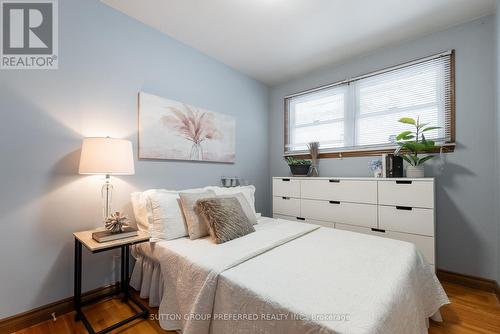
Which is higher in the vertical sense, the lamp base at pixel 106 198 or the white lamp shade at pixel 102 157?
the white lamp shade at pixel 102 157

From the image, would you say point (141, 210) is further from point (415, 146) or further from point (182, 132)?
point (415, 146)

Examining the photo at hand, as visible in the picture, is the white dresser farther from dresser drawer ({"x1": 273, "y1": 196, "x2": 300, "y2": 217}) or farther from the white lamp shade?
the white lamp shade

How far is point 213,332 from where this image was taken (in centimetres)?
117

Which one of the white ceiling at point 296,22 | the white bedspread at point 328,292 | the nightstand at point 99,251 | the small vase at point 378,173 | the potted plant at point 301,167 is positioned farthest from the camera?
the potted plant at point 301,167

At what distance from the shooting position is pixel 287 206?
9.73ft

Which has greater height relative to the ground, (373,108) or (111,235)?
(373,108)

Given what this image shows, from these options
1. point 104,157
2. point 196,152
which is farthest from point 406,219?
point 104,157

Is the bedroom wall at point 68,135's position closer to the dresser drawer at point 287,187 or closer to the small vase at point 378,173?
the dresser drawer at point 287,187

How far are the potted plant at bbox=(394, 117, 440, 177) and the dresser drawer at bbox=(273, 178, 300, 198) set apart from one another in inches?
45.9

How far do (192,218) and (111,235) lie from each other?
574mm

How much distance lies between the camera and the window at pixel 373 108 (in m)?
2.29

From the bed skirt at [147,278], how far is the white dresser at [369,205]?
68.5 inches

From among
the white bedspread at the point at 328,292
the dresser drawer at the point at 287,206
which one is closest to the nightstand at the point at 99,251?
the white bedspread at the point at 328,292

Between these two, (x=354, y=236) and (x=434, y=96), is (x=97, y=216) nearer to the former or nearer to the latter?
(x=354, y=236)
